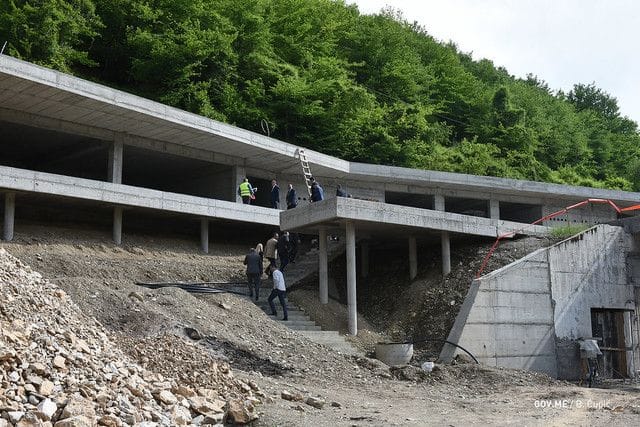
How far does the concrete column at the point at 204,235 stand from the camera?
23.8m

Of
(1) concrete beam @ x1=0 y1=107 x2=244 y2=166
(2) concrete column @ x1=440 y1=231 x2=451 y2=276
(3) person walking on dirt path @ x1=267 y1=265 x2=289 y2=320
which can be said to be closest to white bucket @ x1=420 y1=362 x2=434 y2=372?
(3) person walking on dirt path @ x1=267 y1=265 x2=289 y2=320

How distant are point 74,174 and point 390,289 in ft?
44.3

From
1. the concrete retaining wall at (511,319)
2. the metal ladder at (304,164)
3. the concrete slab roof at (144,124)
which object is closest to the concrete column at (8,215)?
the concrete slab roof at (144,124)

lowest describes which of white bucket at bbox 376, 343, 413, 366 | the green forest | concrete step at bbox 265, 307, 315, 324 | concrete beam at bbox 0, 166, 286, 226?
white bucket at bbox 376, 343, 413, 366

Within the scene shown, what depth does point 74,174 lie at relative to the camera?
28.1m

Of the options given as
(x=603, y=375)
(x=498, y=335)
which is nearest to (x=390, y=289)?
(x=498, y=335)

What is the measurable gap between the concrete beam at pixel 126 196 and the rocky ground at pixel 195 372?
5.17ft

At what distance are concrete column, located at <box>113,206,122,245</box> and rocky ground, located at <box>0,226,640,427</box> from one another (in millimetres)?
1758

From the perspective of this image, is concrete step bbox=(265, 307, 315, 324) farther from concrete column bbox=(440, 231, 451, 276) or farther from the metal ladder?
the metal ladder

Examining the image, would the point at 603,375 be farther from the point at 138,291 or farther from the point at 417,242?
the point at 138,291

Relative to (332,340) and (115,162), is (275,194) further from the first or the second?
(332,340)

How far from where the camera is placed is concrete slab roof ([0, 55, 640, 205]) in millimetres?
19609

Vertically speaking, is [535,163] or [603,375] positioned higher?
[535,163]

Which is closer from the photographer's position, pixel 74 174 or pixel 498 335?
pixel 498 335
